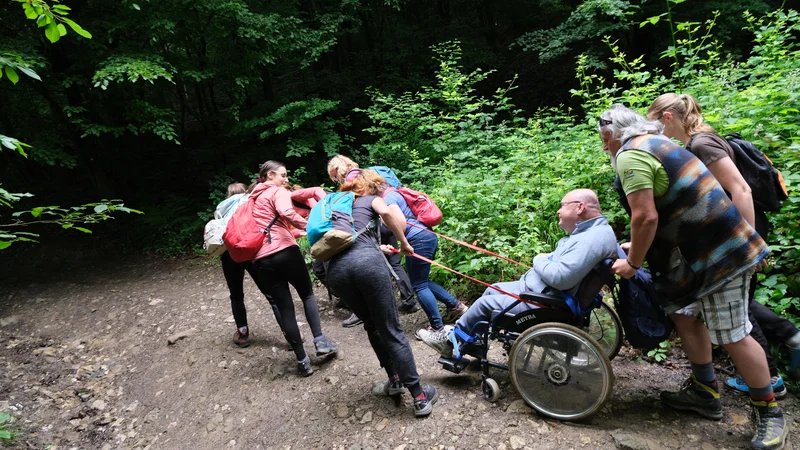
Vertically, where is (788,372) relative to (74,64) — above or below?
below

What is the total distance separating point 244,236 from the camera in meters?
3.60

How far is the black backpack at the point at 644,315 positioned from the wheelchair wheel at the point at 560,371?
14.1 inches

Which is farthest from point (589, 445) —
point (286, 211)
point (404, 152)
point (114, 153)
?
point (114, 153)

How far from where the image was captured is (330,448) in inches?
117

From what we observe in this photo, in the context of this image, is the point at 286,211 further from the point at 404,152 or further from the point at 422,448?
the point at 404,152

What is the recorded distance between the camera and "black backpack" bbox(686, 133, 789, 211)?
2471mm

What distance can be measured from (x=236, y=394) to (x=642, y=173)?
3.87 m

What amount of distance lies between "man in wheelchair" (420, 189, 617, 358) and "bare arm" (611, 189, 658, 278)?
0.71 ft

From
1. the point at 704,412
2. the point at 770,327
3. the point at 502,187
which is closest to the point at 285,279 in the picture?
the point at 502,187

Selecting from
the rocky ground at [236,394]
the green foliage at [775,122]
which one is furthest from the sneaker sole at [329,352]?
the green foliage at [775,122]

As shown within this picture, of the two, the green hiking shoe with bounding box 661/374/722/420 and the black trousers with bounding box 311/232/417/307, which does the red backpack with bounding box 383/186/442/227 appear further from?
the green hiking shoe with bounding box 661/374/722/420

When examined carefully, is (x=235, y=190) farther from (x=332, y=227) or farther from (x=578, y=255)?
(x=578, y=255)

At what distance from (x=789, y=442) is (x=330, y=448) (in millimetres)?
2788

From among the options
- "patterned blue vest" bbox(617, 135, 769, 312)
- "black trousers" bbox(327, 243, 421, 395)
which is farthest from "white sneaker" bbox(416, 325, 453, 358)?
"patterned blue vest" bbox(617, 135, 769, 312)
